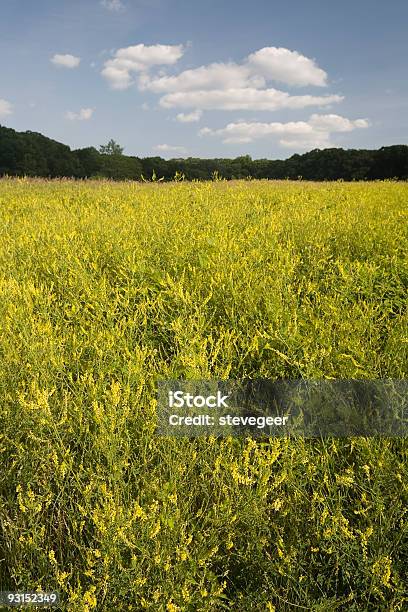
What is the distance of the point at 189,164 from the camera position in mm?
48875

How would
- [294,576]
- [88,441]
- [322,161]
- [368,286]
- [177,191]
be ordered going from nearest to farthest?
1. [294,576]
2. [88,441]
3. [368,286]
4. [177,191]
5. [322,161]

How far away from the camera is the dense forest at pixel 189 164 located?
42.0 metres

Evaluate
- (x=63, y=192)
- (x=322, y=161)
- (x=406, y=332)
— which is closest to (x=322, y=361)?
(x=406, y=332)

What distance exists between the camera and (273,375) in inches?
111

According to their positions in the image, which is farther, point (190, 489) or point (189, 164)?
point (189, 164)

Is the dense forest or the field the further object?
the dense forest

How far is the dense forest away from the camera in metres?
42.0

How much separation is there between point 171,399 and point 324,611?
111 cm

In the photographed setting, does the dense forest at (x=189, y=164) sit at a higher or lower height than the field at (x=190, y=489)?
higher

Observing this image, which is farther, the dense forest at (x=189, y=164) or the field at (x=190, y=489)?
the dense forest at (x=189, y=164)

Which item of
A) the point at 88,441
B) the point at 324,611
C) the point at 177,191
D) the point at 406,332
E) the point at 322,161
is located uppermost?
the point at 322,161

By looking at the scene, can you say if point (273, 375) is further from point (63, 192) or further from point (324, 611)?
point (63, 192)

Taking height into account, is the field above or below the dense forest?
below

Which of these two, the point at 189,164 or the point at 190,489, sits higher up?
the point at 189,164
